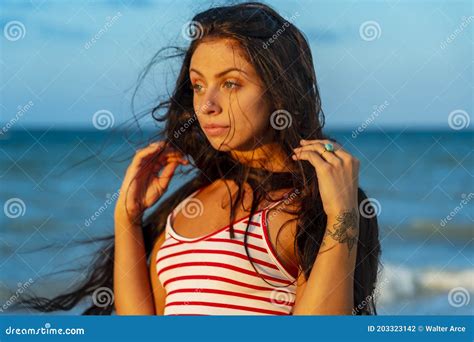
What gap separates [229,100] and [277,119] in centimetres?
19

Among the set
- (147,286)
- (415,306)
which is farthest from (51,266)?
(147,286)

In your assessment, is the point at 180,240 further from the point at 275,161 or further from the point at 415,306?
the point at 415,306

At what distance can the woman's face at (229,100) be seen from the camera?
3102 mm

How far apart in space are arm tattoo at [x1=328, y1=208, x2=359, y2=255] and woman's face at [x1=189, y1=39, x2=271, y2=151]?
429 mm

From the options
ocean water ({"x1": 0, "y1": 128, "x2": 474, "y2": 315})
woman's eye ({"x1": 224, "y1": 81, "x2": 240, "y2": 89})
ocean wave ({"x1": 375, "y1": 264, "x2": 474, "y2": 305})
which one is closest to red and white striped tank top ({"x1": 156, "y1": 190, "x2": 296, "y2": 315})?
woman's eye ({"x1": 224, "y1": 81, "x2": 240, "y2": 89})

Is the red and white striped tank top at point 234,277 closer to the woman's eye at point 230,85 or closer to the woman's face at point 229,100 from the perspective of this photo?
the woman's face at point 229,100

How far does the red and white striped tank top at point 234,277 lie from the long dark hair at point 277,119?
76mm

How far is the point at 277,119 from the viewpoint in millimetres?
3174

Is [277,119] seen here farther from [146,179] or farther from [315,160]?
[146,179]

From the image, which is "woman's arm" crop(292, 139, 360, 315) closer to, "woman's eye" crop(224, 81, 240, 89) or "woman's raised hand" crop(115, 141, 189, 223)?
"woman's eye" crop(224, 81, 240, 89)

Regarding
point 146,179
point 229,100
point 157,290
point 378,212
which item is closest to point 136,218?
point 146,179

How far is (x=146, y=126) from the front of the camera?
3727 mm

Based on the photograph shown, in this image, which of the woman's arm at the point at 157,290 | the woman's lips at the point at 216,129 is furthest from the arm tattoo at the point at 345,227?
the woman's arm at the point at 157,290

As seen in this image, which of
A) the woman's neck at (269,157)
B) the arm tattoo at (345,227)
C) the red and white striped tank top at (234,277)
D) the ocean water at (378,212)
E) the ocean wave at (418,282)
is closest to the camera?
the arm tattoo at (345,227)
